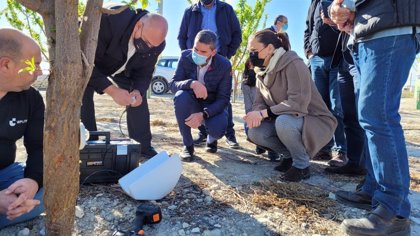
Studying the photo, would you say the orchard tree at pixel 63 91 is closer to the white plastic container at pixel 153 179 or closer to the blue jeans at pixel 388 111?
the white plastic container at pixel 153 179

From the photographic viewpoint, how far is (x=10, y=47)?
1.65m

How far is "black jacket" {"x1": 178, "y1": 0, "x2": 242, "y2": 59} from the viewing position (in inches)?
172

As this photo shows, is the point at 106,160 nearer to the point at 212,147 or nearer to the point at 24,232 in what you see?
the point at 24,232

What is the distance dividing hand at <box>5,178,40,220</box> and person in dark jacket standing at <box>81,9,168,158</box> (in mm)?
1213

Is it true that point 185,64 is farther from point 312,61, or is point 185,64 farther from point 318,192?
point 318,192

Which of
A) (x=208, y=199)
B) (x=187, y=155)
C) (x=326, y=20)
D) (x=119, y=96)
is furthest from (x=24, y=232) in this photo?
(x=326, y=20)

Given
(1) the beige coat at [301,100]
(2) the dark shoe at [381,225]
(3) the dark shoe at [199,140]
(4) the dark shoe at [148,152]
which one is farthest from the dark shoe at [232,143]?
(2) the dark shoe at [381,225]

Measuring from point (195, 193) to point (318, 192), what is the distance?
86 cm

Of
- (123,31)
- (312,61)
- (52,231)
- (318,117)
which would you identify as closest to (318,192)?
(318,117)

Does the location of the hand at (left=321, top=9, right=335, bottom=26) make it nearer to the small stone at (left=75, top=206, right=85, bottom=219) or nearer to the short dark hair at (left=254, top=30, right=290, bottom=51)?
the short dark hair at (left=254, top=30, right=290, bottom=51)

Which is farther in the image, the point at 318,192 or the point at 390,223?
the point at 318,192

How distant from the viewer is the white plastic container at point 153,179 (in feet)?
7.11

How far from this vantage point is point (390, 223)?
187 centimetres

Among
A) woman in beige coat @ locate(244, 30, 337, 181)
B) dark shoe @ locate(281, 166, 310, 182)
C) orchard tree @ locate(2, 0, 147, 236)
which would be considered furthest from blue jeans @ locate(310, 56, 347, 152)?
orchard tree @ locate(2, 0, 147, 236)
